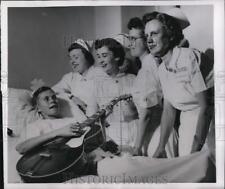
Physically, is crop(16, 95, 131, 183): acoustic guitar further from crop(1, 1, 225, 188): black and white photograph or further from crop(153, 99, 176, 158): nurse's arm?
crop(153, 99, 176, 158): nurse's arm

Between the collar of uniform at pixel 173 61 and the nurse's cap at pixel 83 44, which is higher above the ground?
the nurse's cap at pixel 83 44

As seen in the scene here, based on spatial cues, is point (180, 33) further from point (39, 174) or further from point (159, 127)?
point (39, 174)

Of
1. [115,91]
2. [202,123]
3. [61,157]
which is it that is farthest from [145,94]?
[61,157]

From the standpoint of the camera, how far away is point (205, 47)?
3.32ft

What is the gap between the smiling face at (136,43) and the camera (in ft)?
3.34

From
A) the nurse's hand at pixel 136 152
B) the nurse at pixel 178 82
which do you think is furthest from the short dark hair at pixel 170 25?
the nurse's hand at pixel 136 152

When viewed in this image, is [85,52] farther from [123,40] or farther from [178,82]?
[178,82]

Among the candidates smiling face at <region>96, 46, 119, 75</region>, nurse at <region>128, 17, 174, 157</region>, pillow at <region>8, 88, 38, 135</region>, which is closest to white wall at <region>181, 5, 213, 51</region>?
nurse at <region>128, 17, 174, 157</region>

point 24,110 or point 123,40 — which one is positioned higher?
point 123,40

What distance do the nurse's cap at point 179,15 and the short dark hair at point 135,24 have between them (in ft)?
0.26

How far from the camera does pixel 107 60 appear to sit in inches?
40.4

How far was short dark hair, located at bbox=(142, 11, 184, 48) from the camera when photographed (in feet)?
3.31

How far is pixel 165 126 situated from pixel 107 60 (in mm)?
301

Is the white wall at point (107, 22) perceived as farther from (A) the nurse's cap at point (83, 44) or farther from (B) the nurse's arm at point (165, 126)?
(B) the nurse's arm at point (165, 126)
